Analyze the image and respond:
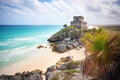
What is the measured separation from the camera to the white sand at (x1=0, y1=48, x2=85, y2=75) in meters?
4.14

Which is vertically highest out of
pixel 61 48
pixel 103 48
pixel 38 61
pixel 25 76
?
pixel 103 48

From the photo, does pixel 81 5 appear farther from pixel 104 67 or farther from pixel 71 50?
pixel 104 67

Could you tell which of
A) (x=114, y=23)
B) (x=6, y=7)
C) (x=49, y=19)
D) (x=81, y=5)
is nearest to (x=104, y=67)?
(x=114, y=23)

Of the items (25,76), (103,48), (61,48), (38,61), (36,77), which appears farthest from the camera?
(61,48)

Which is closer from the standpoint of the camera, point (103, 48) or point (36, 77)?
point (103, 48)

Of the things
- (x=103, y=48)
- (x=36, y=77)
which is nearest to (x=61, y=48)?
(x=36, y=77)

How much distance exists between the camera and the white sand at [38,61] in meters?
4.14

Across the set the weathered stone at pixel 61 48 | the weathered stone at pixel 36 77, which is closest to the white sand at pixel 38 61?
the weathered stone at pixel 61 48

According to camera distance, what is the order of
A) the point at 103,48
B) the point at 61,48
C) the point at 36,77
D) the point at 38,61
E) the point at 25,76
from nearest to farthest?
the point at 103,48 < the point at 36,77 < the point at 25,76 < the point at 38,61 < the point at 61,48

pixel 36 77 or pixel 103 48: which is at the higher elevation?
pixel 103 48

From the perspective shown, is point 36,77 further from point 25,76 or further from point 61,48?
point 61,48

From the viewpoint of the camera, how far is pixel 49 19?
13.5ft

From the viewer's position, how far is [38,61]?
4.62 m

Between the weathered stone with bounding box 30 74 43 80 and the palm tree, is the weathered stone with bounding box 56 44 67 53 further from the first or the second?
the palm tree
